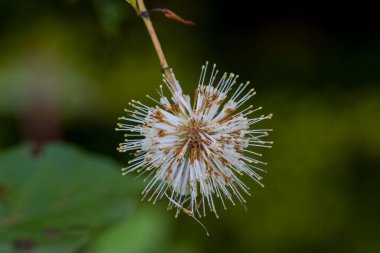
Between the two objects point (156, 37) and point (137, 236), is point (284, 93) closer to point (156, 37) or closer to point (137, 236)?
point (137, 236)

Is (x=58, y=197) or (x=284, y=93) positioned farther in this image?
(x=284, y=93)

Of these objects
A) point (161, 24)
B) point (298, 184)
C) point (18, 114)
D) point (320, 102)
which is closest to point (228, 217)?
point (298, 184)

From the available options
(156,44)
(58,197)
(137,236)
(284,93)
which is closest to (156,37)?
(156,44)

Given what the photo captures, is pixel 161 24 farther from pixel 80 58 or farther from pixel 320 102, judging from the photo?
pixel 320 102

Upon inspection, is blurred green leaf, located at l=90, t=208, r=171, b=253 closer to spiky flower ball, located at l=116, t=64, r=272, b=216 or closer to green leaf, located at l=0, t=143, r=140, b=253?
green leaf, located at l=0, t=143, r=140, b=253

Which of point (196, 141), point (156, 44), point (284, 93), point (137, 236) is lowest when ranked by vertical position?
point (137, 236)

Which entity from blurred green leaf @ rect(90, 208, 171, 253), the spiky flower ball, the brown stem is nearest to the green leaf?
blurred green leaf @ rect(90, 208, 171, 253)

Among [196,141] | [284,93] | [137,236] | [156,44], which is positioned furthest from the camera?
[284,93]
